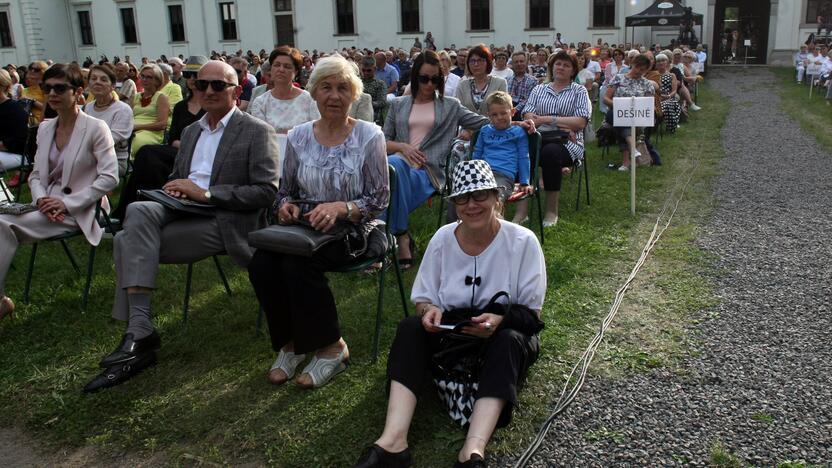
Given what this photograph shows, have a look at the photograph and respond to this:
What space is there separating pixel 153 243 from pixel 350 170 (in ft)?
3.91

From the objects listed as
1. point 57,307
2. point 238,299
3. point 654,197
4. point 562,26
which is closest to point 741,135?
point 654,197

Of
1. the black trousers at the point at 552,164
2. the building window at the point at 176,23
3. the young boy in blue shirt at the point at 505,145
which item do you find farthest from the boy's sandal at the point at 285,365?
the building window at the point at 176,23

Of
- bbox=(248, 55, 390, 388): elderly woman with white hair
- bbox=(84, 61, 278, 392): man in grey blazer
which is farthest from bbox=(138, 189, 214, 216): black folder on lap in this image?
bbox=(248, 55, 390, 388): elderly woman with white hair

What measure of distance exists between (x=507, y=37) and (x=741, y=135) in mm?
23385

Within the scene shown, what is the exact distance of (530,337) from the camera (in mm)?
3289

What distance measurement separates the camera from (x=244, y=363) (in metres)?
4.02

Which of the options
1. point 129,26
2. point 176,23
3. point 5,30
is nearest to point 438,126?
point 176,23

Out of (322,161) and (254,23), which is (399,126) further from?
(254,23)

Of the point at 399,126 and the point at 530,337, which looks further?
the point at 399,126

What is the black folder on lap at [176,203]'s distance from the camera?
4020mm

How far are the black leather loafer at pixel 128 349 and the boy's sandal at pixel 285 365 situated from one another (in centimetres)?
72

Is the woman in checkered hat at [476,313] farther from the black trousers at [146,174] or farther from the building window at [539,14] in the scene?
the building window at [539,14]

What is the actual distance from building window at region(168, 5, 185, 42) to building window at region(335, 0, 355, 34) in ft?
30.4

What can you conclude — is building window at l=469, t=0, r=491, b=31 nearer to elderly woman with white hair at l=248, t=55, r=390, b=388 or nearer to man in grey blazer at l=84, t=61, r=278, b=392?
man in grey blazer at l=84, t=61, r=278, b=392
